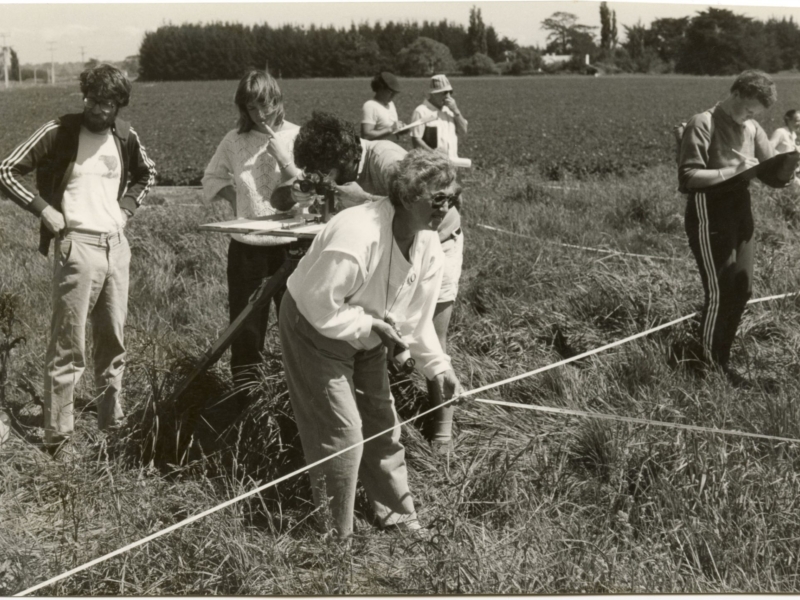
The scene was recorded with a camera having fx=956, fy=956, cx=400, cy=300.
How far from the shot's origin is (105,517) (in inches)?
133

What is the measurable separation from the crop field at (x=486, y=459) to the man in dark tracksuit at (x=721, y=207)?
0.94 ft

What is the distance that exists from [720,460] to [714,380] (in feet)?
3.27

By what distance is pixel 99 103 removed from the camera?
3730 mm

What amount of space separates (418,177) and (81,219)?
1641mm

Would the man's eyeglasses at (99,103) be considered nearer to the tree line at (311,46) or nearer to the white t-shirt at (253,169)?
the tree line at (311,46)

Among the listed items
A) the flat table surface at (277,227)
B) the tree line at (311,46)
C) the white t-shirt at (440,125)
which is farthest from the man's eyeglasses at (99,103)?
the white t-shirt at (440,125)

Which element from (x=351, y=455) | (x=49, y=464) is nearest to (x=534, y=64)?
(x=351, y=455)

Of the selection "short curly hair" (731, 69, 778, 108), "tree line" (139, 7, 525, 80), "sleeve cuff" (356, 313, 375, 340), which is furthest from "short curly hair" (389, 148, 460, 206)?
"short curly hair" (731, 69, 778, 108)

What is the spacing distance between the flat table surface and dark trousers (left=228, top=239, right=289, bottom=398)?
36 centimetres

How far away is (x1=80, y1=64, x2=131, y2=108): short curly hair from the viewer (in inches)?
145

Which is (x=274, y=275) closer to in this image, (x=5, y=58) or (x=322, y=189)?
(x=322, y=189)

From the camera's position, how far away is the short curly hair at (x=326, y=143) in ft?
11.3

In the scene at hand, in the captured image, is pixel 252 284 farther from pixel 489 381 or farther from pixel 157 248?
pixel 157 248

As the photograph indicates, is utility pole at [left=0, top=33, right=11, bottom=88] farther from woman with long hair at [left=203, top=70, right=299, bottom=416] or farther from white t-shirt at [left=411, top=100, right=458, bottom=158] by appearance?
white t-shirt at [left=411, top=100, right=458, bottom=158]
